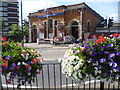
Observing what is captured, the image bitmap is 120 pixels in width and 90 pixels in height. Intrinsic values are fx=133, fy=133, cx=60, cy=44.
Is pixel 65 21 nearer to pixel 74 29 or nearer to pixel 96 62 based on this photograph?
pixel 74 29

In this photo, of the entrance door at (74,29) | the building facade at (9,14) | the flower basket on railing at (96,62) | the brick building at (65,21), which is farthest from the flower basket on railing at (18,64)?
the building facade at (9,14)

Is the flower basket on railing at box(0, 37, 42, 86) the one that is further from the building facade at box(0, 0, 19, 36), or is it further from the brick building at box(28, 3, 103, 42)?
the building facade at box(0, 0, 19, 36)

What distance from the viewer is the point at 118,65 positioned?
7.98 ft

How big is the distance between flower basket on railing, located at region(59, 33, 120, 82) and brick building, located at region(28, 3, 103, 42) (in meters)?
25.1

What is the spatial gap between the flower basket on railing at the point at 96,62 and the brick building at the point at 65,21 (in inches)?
987

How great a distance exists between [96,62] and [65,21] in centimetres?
2837

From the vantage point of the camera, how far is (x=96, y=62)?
2.41 meters

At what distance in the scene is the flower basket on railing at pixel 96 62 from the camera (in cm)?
240

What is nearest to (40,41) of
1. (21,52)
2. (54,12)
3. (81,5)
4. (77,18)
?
(54,12)

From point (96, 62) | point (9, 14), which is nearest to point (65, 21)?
point (96, 62)

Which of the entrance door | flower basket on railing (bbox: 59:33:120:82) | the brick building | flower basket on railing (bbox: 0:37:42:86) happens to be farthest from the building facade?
flower basket on railing (bbox: 59:33:120:82)

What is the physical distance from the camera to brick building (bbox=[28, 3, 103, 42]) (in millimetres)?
27797

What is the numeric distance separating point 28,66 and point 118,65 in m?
1.65

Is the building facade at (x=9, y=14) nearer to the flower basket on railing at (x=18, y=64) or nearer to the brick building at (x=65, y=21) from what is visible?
the brick building at (x=65, y=21)
